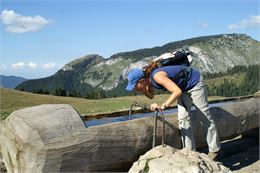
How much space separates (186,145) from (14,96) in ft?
179

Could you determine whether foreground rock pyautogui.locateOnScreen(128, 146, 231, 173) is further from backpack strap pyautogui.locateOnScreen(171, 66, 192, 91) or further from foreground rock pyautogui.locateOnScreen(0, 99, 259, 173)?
backpack strap pyautogui.locateOnScreen(171, 66, 192, 91)

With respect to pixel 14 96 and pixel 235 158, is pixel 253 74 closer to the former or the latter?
pixel 14 96

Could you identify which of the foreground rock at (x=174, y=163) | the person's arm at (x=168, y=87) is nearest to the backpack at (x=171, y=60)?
the person's arm at (x=168, y=87)

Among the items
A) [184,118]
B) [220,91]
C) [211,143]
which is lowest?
[220,91]

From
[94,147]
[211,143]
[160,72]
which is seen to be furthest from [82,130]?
[211,143]

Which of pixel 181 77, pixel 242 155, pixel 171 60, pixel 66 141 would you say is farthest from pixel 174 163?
pixel 242 155

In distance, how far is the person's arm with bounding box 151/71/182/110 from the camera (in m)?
5.69

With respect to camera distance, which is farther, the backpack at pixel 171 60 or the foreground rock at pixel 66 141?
the backpack at pixel 171 60

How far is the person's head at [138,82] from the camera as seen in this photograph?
607cm

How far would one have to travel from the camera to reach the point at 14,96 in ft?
192

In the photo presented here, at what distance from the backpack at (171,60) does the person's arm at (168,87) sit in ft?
0.91

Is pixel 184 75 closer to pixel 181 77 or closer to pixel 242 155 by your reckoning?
pixel 181 77

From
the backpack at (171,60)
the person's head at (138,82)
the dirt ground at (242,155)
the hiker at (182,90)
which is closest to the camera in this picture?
the hiker at (182,90)

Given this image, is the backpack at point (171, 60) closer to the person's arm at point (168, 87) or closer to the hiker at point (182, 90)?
the hiker at point (182, 90)
